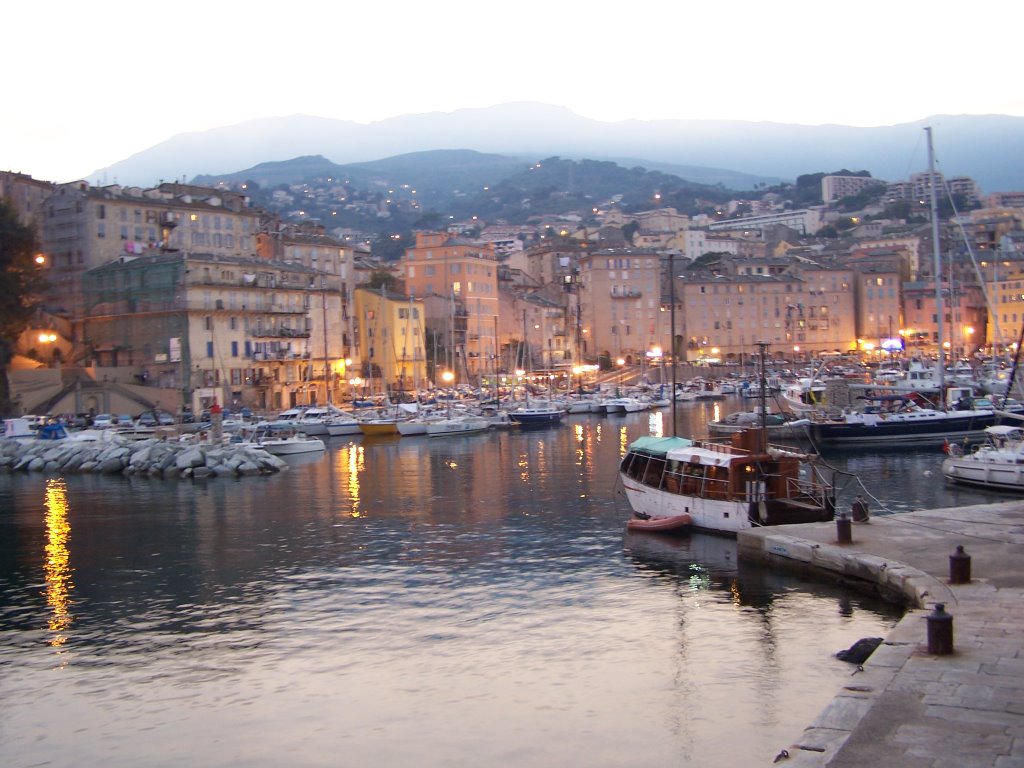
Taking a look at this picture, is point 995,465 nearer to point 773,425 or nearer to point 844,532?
point 844,532

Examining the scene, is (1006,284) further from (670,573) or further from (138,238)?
(670,573)

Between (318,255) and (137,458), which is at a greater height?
(318,255)

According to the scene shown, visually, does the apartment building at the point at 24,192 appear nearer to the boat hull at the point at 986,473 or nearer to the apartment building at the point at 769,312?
the boat hull at the point at 986,473

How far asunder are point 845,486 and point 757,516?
11997mm

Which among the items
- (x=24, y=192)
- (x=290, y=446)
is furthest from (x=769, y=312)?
(x=290, y=446)

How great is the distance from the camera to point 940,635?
1287 cm

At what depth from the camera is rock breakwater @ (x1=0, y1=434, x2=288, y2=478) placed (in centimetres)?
4706

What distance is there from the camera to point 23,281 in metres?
63.9

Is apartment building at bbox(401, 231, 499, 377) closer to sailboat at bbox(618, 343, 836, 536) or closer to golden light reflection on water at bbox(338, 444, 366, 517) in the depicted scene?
golden light reflection on water at bbox(338, 444, 366, 517)

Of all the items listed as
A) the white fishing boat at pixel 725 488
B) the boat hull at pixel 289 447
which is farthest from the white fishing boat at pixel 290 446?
the white fishing boat at pixel 725 488

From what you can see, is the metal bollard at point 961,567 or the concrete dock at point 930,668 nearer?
the concrete dock at point 930,668

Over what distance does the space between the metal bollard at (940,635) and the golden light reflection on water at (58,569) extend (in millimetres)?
14584

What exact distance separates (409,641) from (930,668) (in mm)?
8958

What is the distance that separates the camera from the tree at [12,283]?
2382 inches
